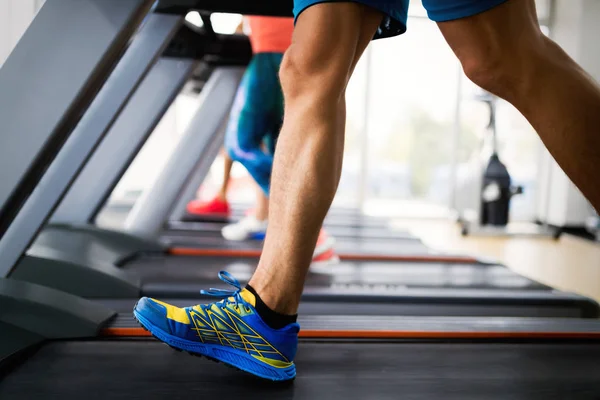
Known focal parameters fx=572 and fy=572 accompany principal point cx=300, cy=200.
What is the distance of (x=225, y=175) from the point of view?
423cm

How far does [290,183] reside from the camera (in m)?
0.99

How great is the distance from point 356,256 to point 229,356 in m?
1.77

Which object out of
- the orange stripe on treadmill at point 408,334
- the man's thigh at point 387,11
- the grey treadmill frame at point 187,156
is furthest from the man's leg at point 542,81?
the grey treadmill frame at point 187,156

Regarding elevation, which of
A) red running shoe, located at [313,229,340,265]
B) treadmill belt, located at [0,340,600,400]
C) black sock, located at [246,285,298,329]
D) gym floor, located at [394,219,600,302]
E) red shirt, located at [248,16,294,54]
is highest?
red shirt, located at [248,16,294,54]

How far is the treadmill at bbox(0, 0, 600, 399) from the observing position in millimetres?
1008

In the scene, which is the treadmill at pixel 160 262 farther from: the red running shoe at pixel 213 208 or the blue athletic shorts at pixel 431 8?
the red running shoe at pixel 213 208

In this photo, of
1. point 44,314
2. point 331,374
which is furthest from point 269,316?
point 44,314

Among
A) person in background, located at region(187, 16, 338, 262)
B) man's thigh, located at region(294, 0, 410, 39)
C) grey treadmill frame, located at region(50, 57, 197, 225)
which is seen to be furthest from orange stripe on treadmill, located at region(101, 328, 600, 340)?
grey treadmill frame, located at region(50, 57, 197, 225)

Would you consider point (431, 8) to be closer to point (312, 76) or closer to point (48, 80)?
point (312, 76)

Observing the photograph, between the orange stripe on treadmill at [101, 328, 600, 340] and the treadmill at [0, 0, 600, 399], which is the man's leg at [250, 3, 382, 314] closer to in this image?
the treadmill at [0, 0, 600, 399]

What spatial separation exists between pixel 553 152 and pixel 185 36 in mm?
2044

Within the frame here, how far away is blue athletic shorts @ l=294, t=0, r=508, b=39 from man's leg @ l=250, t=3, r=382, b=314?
20 millimetres

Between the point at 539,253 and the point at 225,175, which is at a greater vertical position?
the point at 225,175

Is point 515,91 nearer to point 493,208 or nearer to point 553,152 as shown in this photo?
point 553,152
